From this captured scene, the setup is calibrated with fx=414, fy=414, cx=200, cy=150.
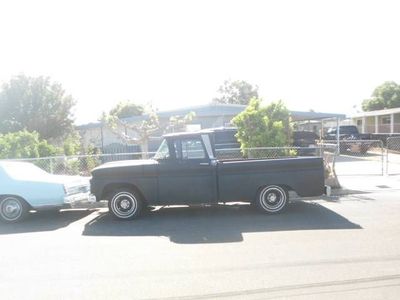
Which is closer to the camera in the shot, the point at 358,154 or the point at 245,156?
the point at 245,156

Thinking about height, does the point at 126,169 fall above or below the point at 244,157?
above

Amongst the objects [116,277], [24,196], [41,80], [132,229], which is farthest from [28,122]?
[116,277]

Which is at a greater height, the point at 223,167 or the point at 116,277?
the point at 223,167

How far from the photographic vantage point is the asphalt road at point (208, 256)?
4.67m

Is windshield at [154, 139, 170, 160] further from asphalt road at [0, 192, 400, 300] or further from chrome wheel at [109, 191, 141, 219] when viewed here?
asphalt road at [0, 192, 400, 300]

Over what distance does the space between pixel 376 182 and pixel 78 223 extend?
31.1 feet

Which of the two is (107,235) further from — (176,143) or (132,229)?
(176,143)

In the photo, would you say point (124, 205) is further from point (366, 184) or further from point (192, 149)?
point (366, 184)

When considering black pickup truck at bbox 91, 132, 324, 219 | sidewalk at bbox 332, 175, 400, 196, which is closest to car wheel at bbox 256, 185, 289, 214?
black pickup truck at bbox 91, 132, 324, 219

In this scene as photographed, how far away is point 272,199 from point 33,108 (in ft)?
99.2

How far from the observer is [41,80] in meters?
35.7

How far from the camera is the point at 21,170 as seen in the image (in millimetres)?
9633

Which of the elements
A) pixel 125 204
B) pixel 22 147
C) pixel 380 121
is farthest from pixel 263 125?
pixel 380 121

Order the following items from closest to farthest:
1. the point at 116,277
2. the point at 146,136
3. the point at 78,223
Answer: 1. the point at 116,277
2. the point at 78,223
3. the point at 146,136
